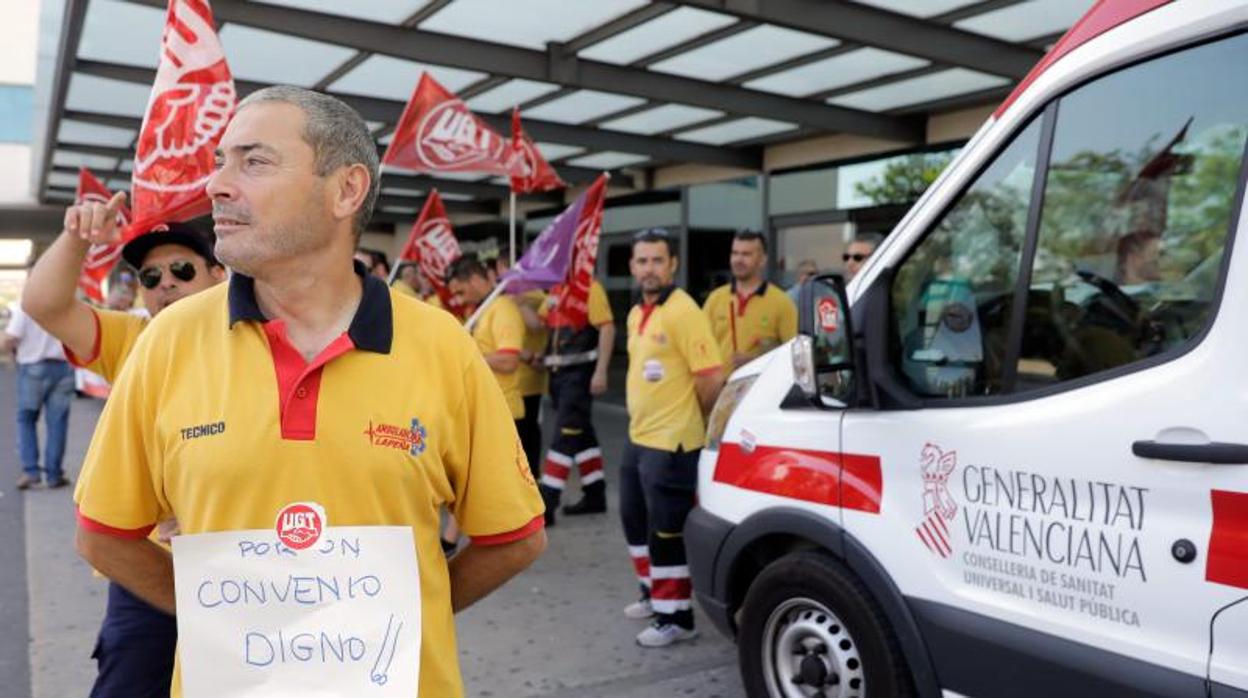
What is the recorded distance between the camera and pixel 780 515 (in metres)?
3.10

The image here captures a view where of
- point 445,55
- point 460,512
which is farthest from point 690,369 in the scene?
point 445,55

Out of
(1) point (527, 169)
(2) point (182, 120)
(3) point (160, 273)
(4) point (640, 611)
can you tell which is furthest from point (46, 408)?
(3) point (160, 273)

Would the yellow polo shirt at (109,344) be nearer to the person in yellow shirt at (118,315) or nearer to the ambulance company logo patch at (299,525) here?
the person in yellow shirt at (118,315)

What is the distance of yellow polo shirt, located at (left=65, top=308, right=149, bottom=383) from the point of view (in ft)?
8.71

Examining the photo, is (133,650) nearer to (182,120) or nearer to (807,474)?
(182,120)

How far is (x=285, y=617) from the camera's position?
1.43m

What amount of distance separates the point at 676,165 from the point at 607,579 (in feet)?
28.2

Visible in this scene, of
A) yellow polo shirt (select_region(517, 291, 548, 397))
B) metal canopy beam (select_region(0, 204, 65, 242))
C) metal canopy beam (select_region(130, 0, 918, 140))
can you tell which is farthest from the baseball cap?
metal canopy beam (select_region(0, 204, 65, 242))

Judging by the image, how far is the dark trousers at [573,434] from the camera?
668cm

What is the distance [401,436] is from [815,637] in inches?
75.9

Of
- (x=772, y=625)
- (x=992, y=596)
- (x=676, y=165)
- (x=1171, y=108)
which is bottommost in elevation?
(x=772, y=625)

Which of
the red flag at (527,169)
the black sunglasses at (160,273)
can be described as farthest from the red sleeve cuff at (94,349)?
the red flag at (527,169)

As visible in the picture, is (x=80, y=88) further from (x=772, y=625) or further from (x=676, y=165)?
(x=772, y=625)

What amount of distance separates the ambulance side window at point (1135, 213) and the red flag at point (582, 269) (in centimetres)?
369
